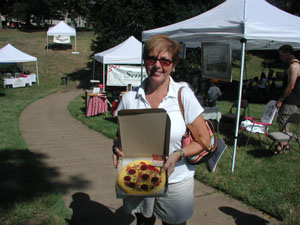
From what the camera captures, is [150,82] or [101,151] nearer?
[150,82]

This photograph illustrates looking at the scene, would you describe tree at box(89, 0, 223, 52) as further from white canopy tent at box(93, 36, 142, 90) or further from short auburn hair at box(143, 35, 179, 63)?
short auburn hair at box(143, 35, 179, 63)

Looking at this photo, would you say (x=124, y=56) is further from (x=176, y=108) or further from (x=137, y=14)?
(x=176, y=108)

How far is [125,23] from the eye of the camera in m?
16.3

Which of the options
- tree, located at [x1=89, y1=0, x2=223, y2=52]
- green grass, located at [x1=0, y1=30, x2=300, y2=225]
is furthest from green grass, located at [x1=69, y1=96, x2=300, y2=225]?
tree, located at [x1=89, y1=0, x2=223, y2=52]

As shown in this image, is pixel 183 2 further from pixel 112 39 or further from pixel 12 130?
pixel 12 130

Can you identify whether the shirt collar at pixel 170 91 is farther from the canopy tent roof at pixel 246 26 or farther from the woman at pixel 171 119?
the canopy tent roof at pixel 246 26

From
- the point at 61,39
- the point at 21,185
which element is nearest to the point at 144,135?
the point at 21,185

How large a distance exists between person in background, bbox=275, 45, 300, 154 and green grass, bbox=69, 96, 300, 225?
18.5 inches

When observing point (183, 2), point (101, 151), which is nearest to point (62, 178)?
point (101, 151)

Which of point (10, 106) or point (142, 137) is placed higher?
point (142, 137)

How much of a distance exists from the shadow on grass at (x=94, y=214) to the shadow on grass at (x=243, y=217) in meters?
1.26

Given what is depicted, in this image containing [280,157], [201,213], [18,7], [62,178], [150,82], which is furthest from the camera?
[18,7]

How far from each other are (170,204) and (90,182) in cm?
266

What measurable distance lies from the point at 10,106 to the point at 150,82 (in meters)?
11.2
